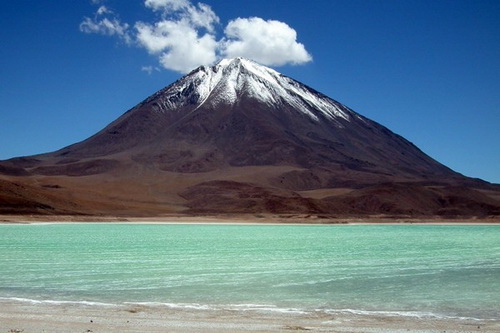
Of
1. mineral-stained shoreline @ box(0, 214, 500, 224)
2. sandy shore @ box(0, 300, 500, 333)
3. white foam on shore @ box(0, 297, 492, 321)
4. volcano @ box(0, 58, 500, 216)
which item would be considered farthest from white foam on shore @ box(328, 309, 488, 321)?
volcano @ box(0, 58, 500, 216)

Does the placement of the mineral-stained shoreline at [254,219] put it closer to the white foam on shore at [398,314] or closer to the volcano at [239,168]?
the volcano at [239,168]

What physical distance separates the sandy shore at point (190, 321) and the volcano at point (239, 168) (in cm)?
6424

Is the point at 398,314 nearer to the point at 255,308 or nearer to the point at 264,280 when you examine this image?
the point at 255,308

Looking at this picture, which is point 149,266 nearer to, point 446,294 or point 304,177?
point 446,294

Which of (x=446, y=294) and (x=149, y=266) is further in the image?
(x=149, y=266)

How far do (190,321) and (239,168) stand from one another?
136 m

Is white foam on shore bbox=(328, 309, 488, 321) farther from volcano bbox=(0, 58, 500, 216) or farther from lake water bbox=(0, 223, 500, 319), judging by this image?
volcano bbox=(0, 58, 500, 216)

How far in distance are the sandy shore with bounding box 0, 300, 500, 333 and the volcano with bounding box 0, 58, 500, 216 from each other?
64.2 m

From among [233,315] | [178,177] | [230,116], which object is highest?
[230,116]

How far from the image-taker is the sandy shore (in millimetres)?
11242

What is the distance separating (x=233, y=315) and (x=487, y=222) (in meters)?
93.3

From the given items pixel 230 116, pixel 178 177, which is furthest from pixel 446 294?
pixel 230 116

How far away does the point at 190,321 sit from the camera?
12.2 meters

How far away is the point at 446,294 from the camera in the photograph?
16.8 m
